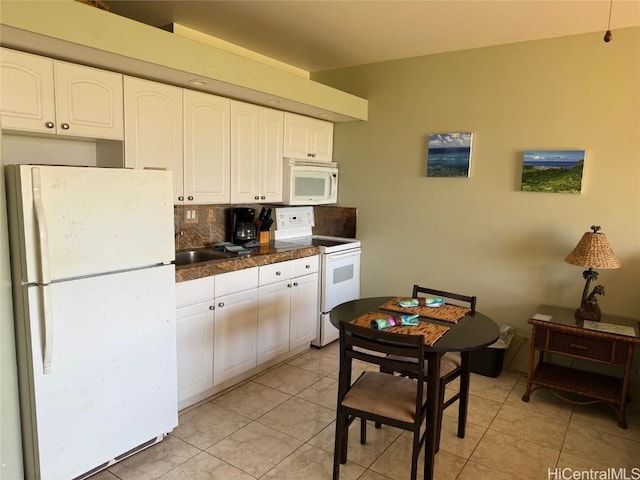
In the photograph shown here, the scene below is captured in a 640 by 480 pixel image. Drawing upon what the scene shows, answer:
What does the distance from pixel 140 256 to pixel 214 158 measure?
1191 millimetres

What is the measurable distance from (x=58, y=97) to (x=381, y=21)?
2.06 meters

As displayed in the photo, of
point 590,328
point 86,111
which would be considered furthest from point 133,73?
point 590,328

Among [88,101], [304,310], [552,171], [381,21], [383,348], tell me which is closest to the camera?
[383,348]

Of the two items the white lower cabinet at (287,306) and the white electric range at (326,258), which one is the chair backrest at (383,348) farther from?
the white electric range at (326,258)

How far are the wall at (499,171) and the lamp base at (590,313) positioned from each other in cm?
21

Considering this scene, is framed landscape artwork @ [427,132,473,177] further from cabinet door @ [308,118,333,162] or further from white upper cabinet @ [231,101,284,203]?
white upper cabinet @ [231,101,284,203]

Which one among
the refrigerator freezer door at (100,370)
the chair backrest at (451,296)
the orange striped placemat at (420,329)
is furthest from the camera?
the chair backrest at (451,296)

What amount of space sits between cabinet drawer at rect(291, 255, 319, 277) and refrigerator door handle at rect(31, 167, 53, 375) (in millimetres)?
1891

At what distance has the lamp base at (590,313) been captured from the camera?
120 inches

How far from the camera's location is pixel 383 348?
1.99 m

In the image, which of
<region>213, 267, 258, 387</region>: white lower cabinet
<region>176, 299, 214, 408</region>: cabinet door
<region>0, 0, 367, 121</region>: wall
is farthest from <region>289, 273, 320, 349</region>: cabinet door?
<region>0, 0, 367, 121</region>: wall

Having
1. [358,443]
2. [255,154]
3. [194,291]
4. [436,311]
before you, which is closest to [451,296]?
[436,311]

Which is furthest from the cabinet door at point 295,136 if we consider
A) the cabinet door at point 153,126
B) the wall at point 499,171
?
the cabinet door at point 153,126

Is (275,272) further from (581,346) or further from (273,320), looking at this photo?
(581,346)
